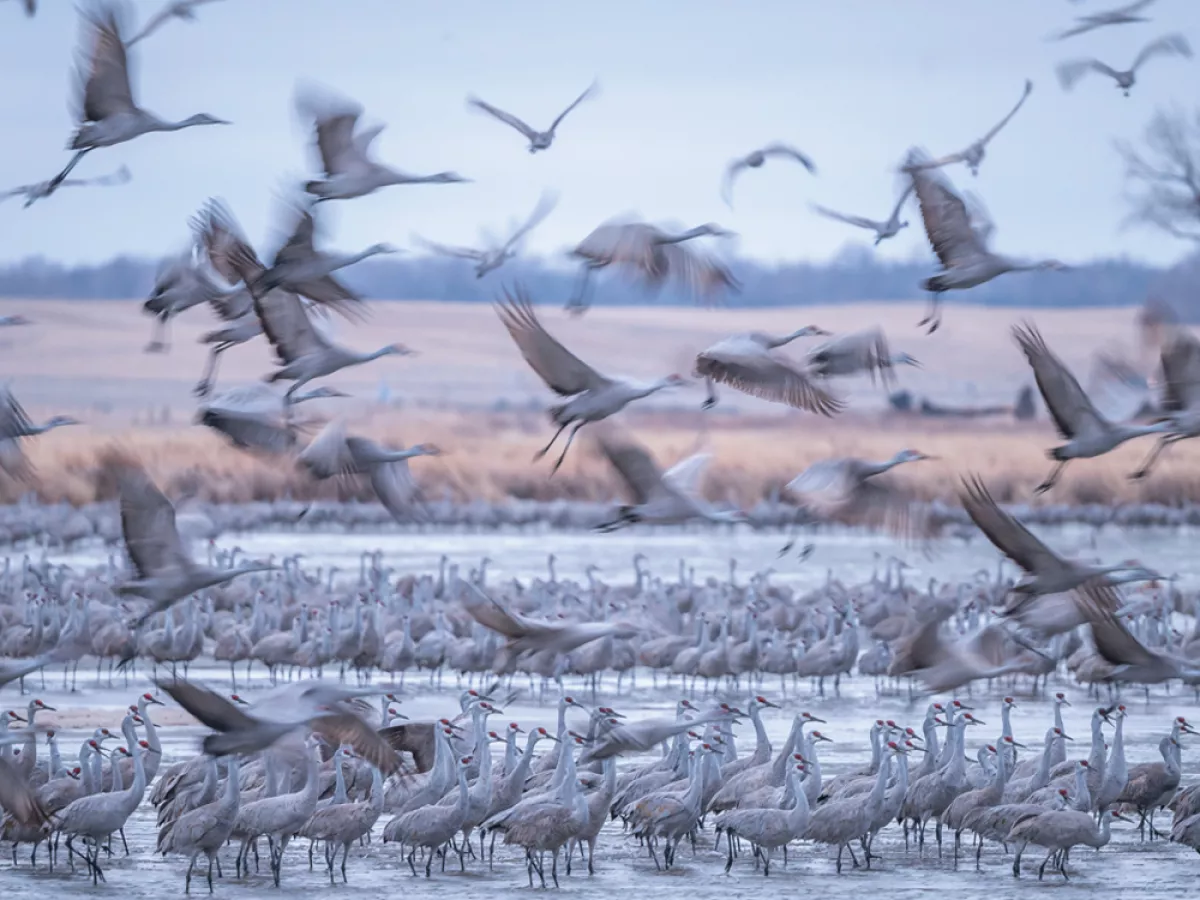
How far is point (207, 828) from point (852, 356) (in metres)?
4.14

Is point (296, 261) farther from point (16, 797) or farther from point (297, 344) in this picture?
point (16, 797)

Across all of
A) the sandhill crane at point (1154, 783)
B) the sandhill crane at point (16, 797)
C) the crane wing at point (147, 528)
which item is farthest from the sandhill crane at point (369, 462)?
the sandhill crane at point (1154, 783)

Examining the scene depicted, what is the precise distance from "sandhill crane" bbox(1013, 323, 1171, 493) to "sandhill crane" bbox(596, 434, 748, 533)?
64.2 inches

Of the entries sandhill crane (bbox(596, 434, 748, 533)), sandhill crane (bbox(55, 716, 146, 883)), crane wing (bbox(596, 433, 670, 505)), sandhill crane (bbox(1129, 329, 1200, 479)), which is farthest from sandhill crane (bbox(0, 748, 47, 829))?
sandhill crane (bbox(1129, 329, 1200, 479))

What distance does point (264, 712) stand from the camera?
892 centimetres

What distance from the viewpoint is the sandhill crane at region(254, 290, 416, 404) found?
10273mm

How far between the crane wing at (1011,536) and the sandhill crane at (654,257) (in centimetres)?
193

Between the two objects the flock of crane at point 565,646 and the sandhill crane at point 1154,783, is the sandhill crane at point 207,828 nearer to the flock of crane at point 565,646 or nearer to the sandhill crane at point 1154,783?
the flock of crane at point 565,646

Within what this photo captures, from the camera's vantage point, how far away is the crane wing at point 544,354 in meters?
9.41

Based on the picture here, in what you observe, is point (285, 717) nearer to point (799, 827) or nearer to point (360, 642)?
point (799, 827)

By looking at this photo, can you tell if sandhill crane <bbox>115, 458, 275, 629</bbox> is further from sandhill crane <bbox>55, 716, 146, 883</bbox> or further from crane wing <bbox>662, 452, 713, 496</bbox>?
crane wing <bbox>662, 452, 713, 496</bbox>

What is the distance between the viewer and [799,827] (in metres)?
11.2

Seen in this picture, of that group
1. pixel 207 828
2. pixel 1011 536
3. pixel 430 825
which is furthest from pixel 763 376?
pixel 207 828

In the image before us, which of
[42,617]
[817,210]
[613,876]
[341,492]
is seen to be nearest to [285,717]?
[341,492]
